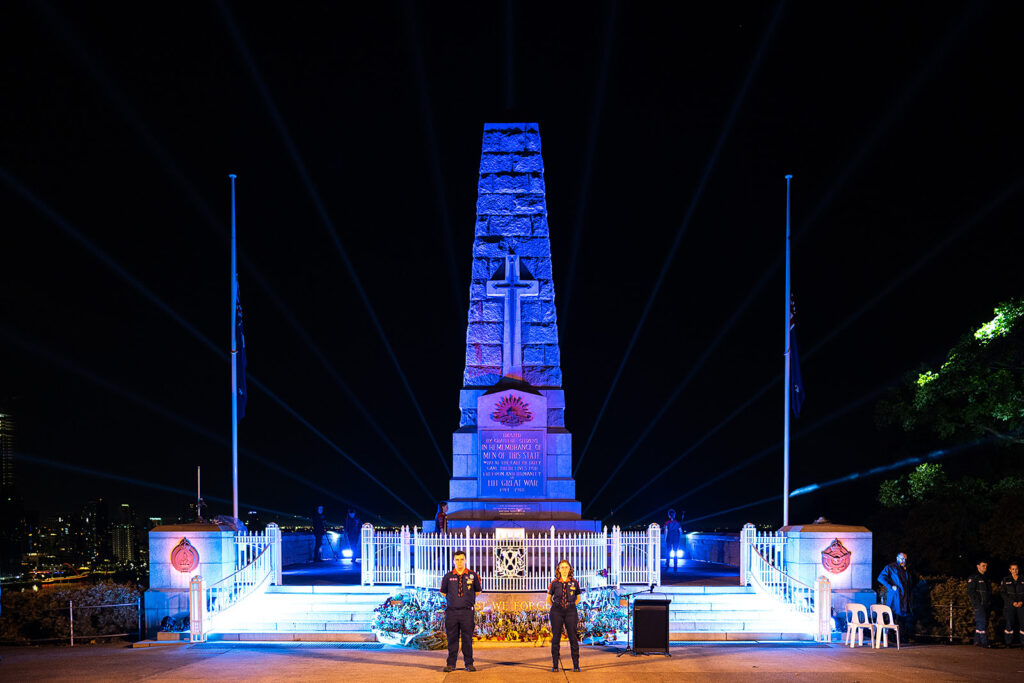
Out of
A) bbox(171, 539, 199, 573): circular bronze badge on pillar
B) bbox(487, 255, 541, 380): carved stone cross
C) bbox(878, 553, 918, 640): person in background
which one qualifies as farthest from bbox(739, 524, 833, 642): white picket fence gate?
bbox(171, 539, 199, 573): circular bronze badge on pillar

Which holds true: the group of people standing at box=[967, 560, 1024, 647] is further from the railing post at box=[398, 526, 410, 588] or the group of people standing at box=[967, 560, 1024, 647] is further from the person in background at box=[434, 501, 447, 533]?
the person in background at box=[434, 501, 447, 533]

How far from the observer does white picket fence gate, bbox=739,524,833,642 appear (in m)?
16.0

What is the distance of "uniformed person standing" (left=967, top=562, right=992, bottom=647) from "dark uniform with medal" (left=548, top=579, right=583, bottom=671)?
728 centimetres

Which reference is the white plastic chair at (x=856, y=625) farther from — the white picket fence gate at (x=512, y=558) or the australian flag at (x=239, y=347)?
the australian flag at (x=239, y=347)

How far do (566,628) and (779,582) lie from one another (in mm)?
6348

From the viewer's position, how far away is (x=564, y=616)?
1308cm

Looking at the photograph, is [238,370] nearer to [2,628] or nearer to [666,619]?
[2,628]

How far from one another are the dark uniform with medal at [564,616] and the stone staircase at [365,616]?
3817 millimetres

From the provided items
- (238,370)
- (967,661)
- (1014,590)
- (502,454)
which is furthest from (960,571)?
(238,370)

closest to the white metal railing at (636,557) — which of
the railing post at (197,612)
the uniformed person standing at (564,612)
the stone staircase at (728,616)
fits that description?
Result: the stone staircase at (728,616)

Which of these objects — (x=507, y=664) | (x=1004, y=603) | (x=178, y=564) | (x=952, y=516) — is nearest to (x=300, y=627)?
(x=178, y=564)

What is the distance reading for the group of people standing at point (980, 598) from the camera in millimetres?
15820

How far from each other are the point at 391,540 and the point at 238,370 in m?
5.13

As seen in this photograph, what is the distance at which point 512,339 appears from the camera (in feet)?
86.3
